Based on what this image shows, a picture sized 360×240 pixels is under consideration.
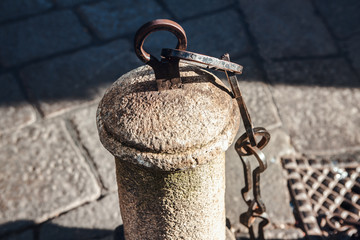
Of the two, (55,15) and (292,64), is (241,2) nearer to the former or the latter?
(292,64)

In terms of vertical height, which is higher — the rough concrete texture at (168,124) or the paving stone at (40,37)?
the paving stone at (40,37)

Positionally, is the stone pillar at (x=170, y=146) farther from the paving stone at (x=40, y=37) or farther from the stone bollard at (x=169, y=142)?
the paving stone at (x=40, y=37)

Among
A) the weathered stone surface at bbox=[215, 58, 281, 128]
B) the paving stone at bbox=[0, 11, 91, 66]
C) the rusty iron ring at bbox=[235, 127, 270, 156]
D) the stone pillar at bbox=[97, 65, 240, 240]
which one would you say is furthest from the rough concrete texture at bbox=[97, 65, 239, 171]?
the paving stone at bbox=[0, 11, 91, 66]

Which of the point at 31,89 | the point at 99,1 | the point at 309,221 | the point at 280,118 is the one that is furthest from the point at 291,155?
the point at 99,1

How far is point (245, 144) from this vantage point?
1.17 meters

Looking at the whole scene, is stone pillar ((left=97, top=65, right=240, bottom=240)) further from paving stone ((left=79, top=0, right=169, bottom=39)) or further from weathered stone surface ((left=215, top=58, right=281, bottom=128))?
paving stone ((left=79, top=0, right=169, bottom=39))

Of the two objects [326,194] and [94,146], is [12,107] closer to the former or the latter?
[94,146]

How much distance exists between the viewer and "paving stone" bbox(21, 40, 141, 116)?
2.60 metres

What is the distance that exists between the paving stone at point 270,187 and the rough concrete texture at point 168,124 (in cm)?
108

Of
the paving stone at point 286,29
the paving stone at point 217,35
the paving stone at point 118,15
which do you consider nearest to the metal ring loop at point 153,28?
the paving stone at point 217,35

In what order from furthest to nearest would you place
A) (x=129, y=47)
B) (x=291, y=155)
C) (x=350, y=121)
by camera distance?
(x=129, y=47) → (x=350, y=121) → (x=291, y=155)

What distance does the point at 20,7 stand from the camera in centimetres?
333

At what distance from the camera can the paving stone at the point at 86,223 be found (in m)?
1.92

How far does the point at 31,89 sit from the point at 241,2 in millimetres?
2040
